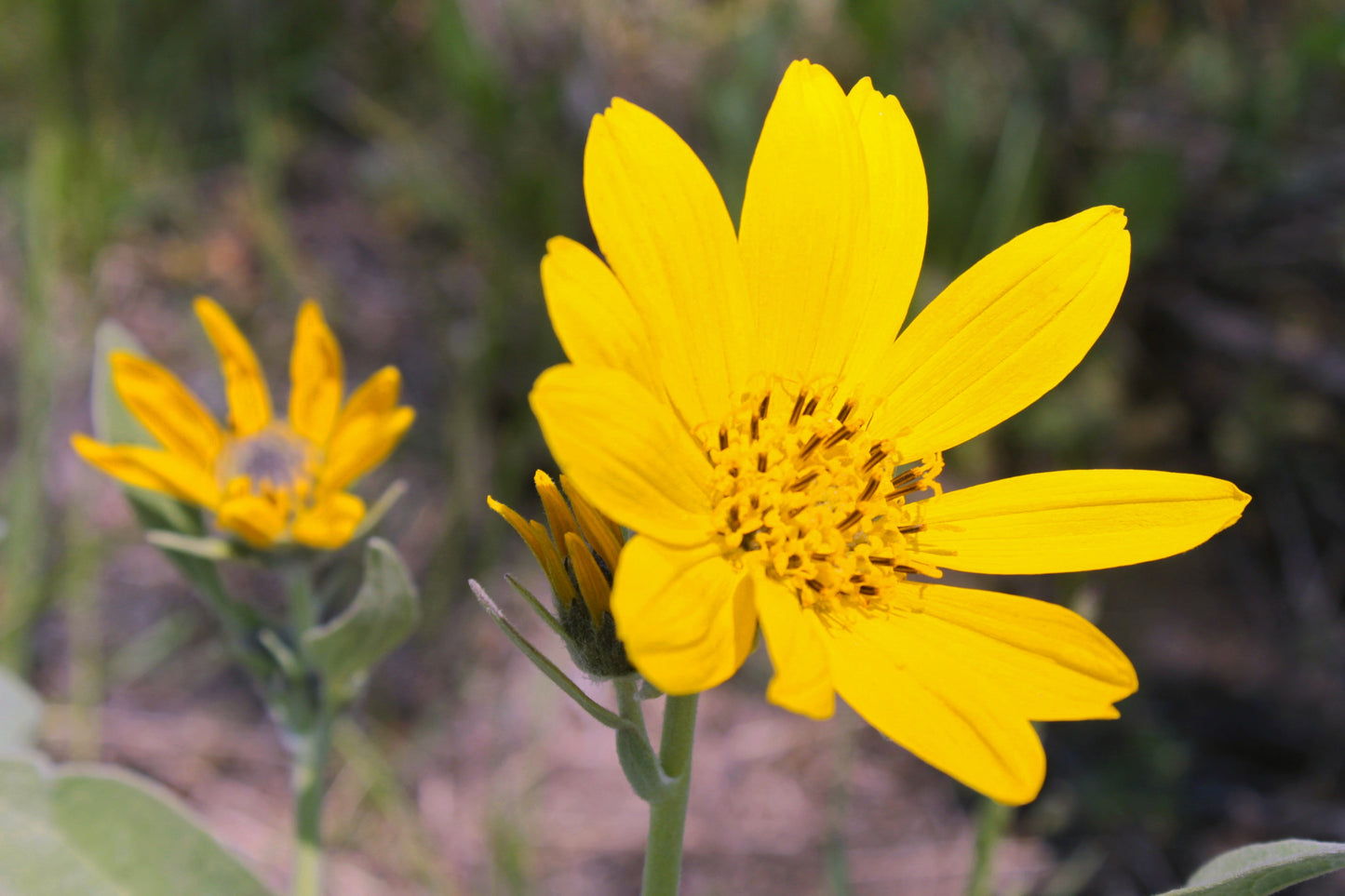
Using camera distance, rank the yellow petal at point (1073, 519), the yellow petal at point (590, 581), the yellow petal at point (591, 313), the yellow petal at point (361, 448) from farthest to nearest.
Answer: the yellow petal at point (361, 448)
the yellow petal at point (1073, 519)
the yellow petal at point (590, 581)
the yellow petal at point (591, 313)

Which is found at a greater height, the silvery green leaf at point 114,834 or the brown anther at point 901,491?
the brown anther at point 901,491

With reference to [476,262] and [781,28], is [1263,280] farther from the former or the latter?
[476,262]

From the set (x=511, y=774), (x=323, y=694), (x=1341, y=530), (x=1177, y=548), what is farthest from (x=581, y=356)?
(x=1341, y=530)

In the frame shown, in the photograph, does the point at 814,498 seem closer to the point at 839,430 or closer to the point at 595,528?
the point at 839,430

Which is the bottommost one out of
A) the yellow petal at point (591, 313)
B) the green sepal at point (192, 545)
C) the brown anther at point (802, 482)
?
the green sepal at point (192, 545)

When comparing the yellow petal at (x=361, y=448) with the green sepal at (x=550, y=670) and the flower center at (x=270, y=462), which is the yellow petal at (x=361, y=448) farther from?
the green sepal at (x=550, y=670)

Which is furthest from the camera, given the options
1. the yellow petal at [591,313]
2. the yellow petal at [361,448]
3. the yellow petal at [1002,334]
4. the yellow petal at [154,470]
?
the yellow petal at [361,448]

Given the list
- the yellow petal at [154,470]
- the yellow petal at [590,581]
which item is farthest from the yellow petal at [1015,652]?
the yellow petal at [154,470]

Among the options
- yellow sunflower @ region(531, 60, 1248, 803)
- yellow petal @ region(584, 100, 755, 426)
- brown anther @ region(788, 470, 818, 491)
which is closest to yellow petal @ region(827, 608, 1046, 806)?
yellow sunflower @ region(531, 60, 1248, 803)
